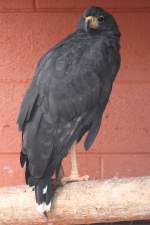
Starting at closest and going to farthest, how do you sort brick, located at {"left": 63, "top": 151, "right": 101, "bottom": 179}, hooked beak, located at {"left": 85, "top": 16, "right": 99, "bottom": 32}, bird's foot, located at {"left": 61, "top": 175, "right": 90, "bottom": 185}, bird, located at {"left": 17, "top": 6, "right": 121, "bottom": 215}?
bird, located at {"left": 17, "top": 6, "right": 121, "bottom": 215} < bird's foot, located at {"left": 61, "top": 175, "right": 90, "bottom": 185} < hooked beak, located at {"left": 85, "top": 16, "right": 99, "bottom": 32} < brick, located at {"left": 63, "top": 151, "right": 101, "bottom": 179}

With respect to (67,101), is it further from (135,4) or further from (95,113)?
(135,4)

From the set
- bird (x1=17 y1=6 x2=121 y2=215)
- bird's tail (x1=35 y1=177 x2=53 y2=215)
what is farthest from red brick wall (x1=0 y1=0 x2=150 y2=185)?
bird's tail (x1=35 y1=177 x2=53 y2=215)

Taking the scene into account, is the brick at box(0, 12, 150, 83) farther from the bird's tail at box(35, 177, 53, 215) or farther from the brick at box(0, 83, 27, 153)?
the bird's tail at box(35, 177, 53, 215)

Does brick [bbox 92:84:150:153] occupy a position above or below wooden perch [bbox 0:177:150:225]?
below

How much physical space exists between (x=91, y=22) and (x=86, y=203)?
961mm

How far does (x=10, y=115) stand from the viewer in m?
3.85

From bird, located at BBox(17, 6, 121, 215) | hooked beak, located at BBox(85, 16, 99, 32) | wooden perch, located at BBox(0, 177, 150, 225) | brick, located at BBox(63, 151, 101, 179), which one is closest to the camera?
wooden perch, located at BBox(0, 177, 150, 225)

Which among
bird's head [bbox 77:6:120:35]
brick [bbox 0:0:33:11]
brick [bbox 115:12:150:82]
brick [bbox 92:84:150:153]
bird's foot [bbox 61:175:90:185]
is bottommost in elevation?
brick [bbox 92:84:150:153]

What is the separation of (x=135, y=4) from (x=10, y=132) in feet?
3.18

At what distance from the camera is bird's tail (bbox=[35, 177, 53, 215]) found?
2921mm

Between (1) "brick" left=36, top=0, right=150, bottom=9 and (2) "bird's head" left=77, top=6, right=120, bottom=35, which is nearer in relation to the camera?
(2) "bird's head" left=77, top=6, right=120, bottom=35

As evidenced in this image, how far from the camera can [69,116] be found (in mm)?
3086

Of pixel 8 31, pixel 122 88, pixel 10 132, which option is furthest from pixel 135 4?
pixel 10 132

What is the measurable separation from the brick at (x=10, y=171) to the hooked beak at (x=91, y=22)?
860mm
